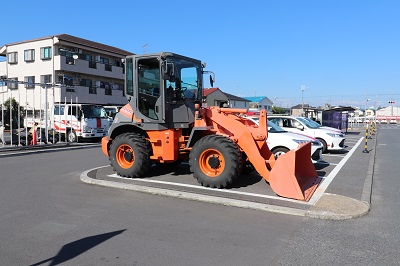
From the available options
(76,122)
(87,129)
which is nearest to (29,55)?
(76,122)

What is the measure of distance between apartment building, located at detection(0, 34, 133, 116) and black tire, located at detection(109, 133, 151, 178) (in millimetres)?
24064

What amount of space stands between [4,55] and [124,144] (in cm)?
3736

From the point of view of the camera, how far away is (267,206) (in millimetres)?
6125

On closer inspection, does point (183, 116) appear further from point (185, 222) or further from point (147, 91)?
point (185, 222)

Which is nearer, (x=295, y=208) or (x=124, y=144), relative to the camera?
(x=295, y=208)

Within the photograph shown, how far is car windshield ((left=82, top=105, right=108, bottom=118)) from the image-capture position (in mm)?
20500

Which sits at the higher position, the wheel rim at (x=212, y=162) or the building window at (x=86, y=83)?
the building window at (x=86, y=83)

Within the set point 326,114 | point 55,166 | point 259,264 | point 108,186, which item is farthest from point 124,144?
point 326,114

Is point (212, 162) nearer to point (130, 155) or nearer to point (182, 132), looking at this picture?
point (182, 132)

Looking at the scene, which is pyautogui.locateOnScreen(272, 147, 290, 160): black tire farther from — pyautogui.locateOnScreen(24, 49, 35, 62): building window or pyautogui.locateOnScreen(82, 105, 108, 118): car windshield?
pyautogui.locateOnScreen(24, 49, 35, 62): building window

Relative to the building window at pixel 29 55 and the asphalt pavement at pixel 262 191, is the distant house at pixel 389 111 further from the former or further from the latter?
the asphalt pavement at pixel 262 191

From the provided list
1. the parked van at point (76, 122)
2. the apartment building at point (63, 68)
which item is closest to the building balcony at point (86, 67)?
the apartment building at point (63, 68)

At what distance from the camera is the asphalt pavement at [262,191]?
5.99 meters

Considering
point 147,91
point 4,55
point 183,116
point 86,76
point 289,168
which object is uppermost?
point 4,55
